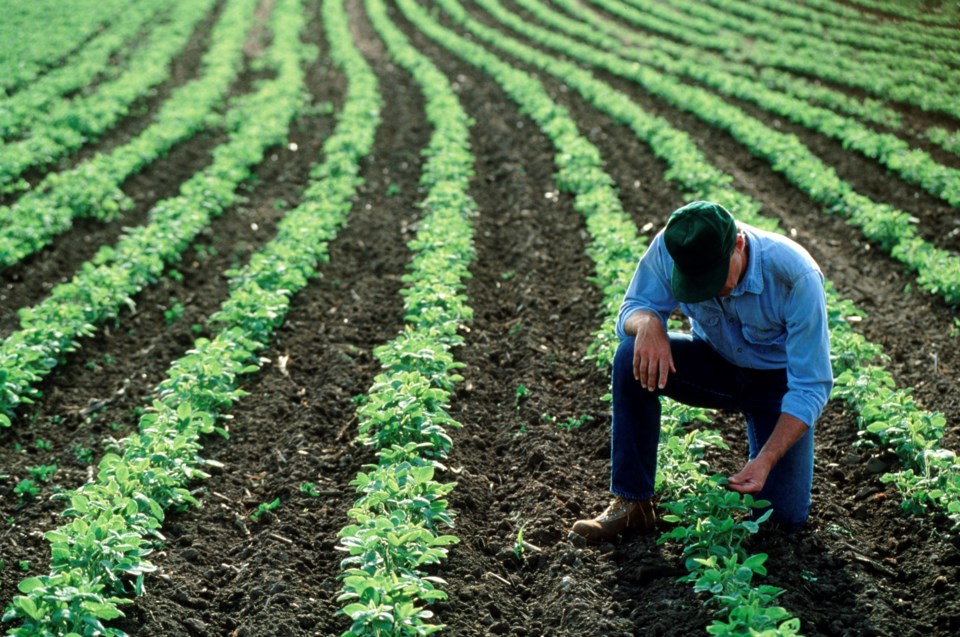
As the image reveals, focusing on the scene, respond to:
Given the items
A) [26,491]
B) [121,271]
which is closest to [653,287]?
→ [26,491]

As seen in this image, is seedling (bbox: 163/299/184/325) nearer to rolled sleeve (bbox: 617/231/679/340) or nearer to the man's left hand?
rolled sleeve (bbox: 617/231/679/340)

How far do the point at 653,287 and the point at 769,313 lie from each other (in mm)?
540

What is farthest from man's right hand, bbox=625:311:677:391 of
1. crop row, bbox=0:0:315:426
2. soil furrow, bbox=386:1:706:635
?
crop row, bbox=0:0:315:426

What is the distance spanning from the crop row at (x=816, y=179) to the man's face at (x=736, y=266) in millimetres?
4061

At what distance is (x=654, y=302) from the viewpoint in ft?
14.3

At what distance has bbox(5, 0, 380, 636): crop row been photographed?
11.9ft

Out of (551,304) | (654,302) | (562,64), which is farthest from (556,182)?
(562,64)

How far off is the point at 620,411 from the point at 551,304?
3.42 m

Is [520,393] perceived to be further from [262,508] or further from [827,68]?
[827,68]

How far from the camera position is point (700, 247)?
3.81 m

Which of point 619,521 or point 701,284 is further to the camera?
point 619,521

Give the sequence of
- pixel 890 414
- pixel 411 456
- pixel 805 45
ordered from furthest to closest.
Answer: pixel 805 45 → pixel 890 414 → pixel 411 456

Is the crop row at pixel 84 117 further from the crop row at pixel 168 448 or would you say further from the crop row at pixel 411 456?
the crop row at pixel 411 456

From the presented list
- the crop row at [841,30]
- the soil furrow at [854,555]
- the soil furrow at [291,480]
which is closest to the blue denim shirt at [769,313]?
the soil furrow at [854,555]
